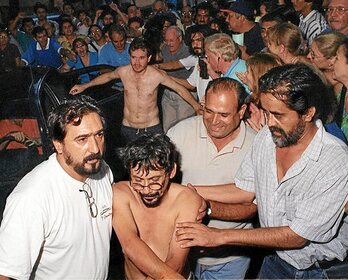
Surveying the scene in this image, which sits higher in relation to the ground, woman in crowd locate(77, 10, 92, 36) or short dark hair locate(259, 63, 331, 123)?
woman in crowd locate(77, 10, 92, 36)

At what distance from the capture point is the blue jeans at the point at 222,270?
3.34m

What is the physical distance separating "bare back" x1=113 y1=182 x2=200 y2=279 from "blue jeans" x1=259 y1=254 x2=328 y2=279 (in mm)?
677

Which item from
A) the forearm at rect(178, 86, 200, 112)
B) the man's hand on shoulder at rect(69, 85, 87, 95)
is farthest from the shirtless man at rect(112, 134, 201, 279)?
the forearm at rect(178, 86, 200, 112)

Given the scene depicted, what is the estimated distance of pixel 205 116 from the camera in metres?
3.15

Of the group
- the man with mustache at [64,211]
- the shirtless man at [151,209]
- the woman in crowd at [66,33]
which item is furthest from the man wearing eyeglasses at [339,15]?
the woman in crowd at [66,33]

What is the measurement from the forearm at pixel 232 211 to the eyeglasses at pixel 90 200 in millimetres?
822

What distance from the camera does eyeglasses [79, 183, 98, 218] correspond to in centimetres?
242

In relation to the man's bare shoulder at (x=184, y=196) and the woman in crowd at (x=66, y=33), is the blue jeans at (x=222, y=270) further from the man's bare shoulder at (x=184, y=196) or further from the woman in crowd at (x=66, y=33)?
the woman in crowd at (x=66, y=33)

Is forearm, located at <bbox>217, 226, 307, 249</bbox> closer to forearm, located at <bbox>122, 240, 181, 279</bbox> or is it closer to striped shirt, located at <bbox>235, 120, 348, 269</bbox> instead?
striped shirt, located at <bbox>235, 120, 348, 269</bbox>

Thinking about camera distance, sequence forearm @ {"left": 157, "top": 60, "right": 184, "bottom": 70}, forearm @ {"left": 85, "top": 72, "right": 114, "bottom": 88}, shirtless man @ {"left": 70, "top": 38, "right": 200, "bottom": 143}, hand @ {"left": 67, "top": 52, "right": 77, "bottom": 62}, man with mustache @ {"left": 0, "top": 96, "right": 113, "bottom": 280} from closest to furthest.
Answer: man with mustache @ {"left": 0, "top": 96, "right": 113, "bottom": 280}, forearm @ {"left": 85, "top": 72, "right": 114, "bottom": 88}, shirtless man @ {"left": 70, "top": 38, "right": 200, "bottom": 143}, forearm @ {"left": 157, "top": 60, "right": 184, "bottom": 70}, hand @ {"left": 67, "top": 52, "right": 77, "bottom": 62}

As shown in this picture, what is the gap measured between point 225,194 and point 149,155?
31.4 inches

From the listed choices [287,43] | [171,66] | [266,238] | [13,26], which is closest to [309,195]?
[266,238]

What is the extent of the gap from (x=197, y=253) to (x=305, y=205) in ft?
3.39

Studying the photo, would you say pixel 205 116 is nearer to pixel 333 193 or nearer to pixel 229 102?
pixel 229 102
